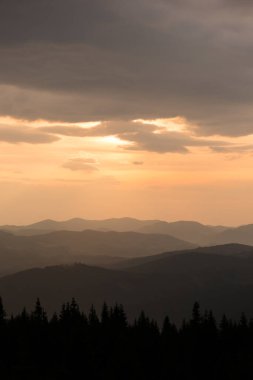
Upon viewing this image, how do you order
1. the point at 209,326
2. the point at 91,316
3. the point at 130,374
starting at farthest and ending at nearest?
the point at 91,316 → the point at 209,326 → the point at 130,374

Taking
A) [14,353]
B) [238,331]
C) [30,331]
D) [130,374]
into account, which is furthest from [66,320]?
[238,331]

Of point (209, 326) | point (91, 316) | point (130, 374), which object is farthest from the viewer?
point (91, 316)

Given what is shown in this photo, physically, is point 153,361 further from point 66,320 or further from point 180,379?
point 66,320

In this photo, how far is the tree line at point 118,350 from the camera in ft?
259

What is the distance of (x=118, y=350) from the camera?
82.4 m

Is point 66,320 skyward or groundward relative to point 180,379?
skyward

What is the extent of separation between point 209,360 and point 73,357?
78.3ft

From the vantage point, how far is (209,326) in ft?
323

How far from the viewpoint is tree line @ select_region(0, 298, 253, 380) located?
3113 inches

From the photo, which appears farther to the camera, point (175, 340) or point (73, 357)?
point (175, 340)

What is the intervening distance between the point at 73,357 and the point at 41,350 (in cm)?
1035

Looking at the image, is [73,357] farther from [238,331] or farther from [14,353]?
[238,331]

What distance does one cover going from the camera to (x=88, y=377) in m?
78.9

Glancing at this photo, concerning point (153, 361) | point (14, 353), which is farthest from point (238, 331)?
point (14, 353)
